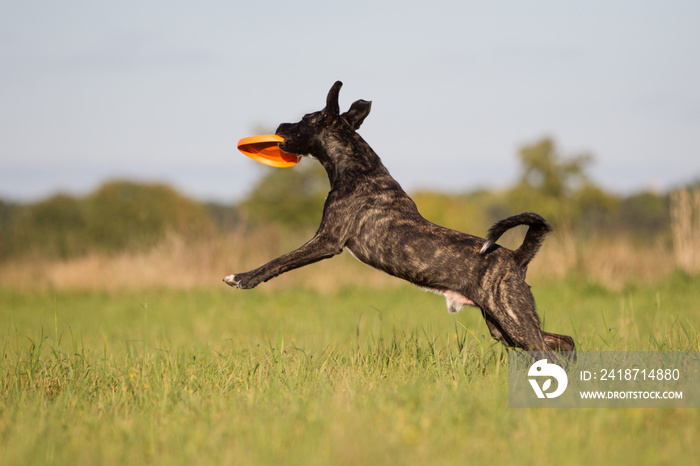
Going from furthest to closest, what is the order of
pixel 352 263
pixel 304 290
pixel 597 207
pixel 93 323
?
1. pixel 597 207
2. pixel 352 263
3. pixel 304 290
4. pixel 93 323

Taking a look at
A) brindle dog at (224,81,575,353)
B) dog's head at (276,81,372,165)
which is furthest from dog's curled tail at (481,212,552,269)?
dog's head at (276,81,372,165)

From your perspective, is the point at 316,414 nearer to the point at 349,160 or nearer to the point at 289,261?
the point at 289,261

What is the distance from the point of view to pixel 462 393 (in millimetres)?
4742

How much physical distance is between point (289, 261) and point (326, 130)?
1519 millimetres

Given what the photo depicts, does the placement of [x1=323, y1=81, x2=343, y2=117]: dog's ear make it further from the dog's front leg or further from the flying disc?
the dog's front leg

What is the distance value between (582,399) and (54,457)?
344 cm

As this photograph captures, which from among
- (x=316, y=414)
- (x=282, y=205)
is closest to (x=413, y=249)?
(x=316, y=414)

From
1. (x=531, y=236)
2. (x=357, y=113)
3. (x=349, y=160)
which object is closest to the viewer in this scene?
(x=531, y=236)

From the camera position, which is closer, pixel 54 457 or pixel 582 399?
pixel 54 457

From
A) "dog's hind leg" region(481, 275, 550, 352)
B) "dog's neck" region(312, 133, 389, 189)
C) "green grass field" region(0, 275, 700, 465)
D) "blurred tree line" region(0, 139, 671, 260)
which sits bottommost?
"green grass field" region(0, 275, 700, 465)

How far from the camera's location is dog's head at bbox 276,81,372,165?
6488 mm

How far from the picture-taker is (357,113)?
6.66 metres

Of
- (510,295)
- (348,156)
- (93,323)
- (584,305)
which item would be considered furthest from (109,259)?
(510,295)

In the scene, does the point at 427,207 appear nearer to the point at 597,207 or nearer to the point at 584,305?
the point at 597,207
